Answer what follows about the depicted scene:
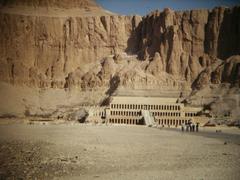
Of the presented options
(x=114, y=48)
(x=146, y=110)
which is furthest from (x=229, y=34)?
(x=146, y=110)

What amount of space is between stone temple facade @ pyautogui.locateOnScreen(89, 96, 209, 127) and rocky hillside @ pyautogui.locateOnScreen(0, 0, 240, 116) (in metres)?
11.7

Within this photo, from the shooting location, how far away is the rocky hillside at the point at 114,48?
11350 cm

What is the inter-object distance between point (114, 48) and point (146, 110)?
48.3 m

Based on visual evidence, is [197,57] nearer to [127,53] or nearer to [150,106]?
[127,53]

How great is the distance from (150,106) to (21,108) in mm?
35588

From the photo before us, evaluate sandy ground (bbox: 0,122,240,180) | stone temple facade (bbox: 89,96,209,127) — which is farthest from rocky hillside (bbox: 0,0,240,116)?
sandy ground (bbox: 0,122,240,180)

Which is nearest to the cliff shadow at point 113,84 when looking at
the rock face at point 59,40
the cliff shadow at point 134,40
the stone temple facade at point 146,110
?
the stone temple facade at point 146,110

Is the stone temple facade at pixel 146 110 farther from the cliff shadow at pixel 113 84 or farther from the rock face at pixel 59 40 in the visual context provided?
the rock face at pixel 59 40

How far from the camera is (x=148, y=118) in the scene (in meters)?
80.3

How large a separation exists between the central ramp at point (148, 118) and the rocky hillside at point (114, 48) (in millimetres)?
23107

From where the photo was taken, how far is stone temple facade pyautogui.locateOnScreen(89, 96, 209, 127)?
3297 inches

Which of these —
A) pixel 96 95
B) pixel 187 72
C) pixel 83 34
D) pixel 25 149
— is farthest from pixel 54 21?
pixel 25 149

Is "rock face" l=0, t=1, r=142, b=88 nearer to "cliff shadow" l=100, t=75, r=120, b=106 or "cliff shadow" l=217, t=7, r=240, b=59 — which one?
"cliff shadow" l=100, t=75, r=120, b=106

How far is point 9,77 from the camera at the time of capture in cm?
12681
